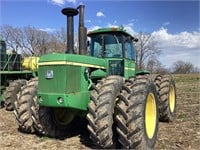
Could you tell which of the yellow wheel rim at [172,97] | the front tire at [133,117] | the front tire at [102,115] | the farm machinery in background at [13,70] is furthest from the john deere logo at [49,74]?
the farm machinery in background at [13,70]

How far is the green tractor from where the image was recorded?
527 cm

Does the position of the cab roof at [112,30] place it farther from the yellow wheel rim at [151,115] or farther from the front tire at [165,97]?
the front tire at [165,97]

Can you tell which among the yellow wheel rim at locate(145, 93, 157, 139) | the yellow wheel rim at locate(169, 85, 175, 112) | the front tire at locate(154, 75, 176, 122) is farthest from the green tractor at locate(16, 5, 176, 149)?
the yellow wheel rim at locate(169, 85, 175, 112)

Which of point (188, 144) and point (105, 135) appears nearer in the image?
point (105, 135)

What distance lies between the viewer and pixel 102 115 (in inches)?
206

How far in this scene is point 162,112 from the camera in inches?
328

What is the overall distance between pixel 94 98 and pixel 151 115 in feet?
5.12

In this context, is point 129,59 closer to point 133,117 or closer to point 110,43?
point 110,43

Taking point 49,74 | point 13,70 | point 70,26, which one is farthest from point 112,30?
point 13,70

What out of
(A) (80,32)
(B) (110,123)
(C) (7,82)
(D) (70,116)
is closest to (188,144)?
(B) (110,123)

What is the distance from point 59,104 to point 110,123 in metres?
1.01

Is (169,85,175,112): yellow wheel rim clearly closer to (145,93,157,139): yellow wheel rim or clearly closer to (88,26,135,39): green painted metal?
(88,26,135,39): green painted metal

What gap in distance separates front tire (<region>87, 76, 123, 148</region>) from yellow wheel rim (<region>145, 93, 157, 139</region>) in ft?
2.95

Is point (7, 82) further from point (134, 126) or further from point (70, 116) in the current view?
point (134, 126)
